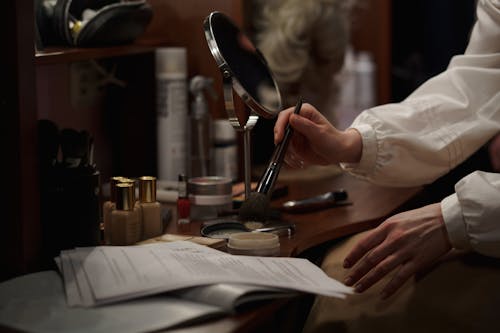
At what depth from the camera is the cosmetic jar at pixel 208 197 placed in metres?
1.50

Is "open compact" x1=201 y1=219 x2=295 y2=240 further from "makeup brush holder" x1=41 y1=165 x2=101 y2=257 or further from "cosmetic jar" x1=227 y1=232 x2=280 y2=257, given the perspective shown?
"makeup brush holder" x1=41 y1=165 x2=101 y2=257

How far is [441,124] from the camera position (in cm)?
158

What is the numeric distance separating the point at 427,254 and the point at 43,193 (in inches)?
23.1

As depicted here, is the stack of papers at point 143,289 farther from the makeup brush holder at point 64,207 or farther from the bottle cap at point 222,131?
the bottle cap at point 222,131

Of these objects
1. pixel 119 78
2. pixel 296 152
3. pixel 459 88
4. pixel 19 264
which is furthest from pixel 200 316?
pixel 119 78

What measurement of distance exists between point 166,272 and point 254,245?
0.59 feet

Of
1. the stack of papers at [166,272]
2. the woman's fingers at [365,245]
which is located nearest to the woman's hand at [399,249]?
the woman's fingers at [365,245]

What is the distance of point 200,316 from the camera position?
0.97 m

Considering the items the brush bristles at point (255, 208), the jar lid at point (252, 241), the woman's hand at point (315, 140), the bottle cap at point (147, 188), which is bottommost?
the jar lid at point (252, 241)

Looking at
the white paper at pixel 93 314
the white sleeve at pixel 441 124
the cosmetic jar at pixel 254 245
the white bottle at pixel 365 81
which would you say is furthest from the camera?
the white bottle at pixel 365 81

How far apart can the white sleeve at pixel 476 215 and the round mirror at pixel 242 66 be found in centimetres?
36

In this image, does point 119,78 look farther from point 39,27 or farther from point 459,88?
point 459,88

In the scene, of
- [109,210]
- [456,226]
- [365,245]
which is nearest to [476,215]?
[456,226]

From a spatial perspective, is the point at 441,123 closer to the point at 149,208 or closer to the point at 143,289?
the point at 149,208
